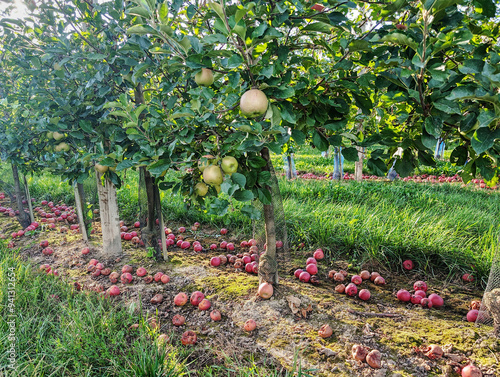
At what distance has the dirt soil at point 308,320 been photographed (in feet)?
5.45

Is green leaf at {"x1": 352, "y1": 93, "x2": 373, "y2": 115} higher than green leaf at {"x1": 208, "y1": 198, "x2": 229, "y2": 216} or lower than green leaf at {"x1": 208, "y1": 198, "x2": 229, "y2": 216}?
higher

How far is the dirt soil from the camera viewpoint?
1660 millimetres

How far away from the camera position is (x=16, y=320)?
1.96 m

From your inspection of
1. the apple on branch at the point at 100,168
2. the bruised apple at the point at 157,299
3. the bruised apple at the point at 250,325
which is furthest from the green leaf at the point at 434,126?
the bruised apple at the point at 157,299

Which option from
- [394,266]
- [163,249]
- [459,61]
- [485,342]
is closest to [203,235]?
[163,249]

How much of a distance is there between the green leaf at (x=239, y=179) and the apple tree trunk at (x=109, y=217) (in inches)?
88.5

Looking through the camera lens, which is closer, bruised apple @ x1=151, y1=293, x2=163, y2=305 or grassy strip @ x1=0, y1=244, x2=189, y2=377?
grassy strip @ x1=0, y1=244, x2=189, y2=377

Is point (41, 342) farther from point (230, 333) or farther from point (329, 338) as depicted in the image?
point (329, 338)

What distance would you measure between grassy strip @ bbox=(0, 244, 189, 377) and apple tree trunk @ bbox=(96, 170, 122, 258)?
2.94 ft

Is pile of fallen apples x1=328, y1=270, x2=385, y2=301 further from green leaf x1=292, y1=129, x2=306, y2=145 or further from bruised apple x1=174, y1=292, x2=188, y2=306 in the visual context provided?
green leaf x1=292, y1=129, x2=306, y2=145

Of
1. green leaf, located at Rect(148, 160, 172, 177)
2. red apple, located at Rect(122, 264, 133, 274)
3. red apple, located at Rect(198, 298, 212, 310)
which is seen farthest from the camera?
red apple, located at Rect(122, 264, 133, 274)

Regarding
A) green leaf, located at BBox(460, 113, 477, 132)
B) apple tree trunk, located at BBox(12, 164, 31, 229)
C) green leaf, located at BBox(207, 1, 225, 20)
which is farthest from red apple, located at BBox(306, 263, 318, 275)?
apple tree trunk, located at BBox(12, 164, 31, 229)

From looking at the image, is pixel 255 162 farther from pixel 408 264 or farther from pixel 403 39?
pixel 408 264

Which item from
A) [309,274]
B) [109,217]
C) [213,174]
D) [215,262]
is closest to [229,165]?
[213,174]
